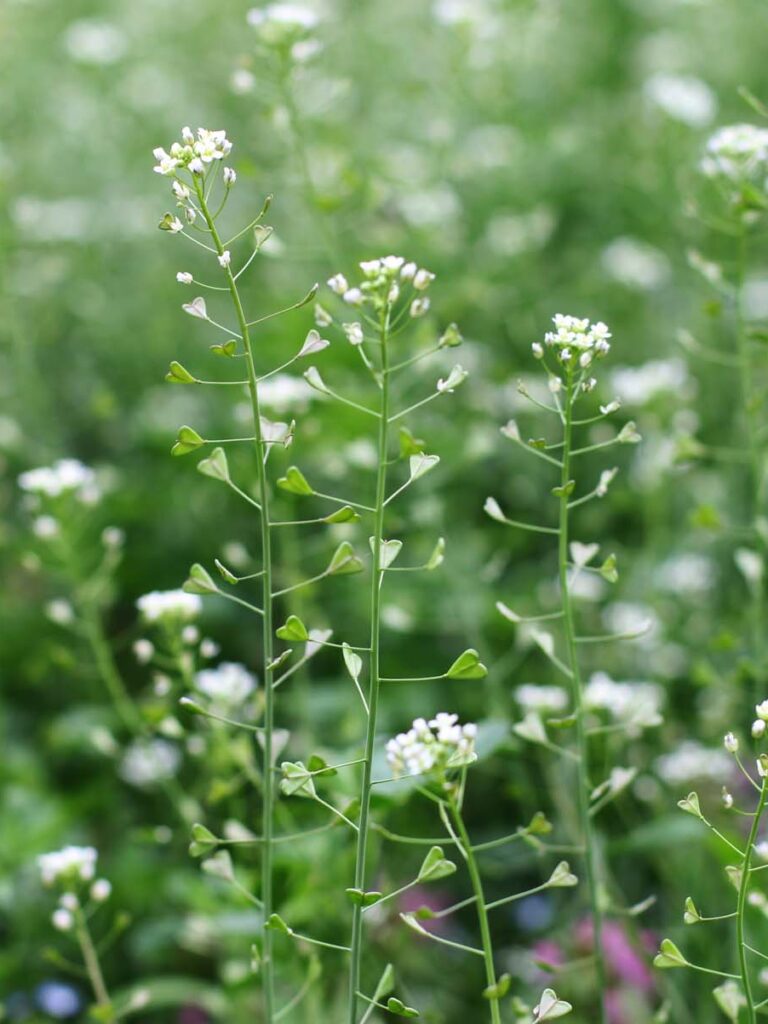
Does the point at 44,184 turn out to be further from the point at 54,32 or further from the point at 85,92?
the point at 54,32

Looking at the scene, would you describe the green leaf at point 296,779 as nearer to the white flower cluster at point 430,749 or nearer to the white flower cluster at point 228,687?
the white flower cluster at point 430,749

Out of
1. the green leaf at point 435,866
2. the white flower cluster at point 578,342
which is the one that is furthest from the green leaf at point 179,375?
the green leaf at point 435,866

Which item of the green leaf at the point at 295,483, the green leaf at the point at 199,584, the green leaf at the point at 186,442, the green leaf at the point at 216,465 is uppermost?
the green leaf at the point at 186,442

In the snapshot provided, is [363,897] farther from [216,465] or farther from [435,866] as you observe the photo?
[216,465]

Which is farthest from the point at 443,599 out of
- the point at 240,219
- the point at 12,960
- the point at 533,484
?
the point at 240,219

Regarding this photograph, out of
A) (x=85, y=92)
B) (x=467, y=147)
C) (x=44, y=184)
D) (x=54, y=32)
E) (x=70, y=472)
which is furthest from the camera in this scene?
(x=54, y=32)

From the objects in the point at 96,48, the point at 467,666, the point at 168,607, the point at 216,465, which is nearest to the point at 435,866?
the point at 467,666

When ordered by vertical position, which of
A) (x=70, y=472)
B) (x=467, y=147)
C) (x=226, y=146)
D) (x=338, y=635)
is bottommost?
(x=338, y=635)
